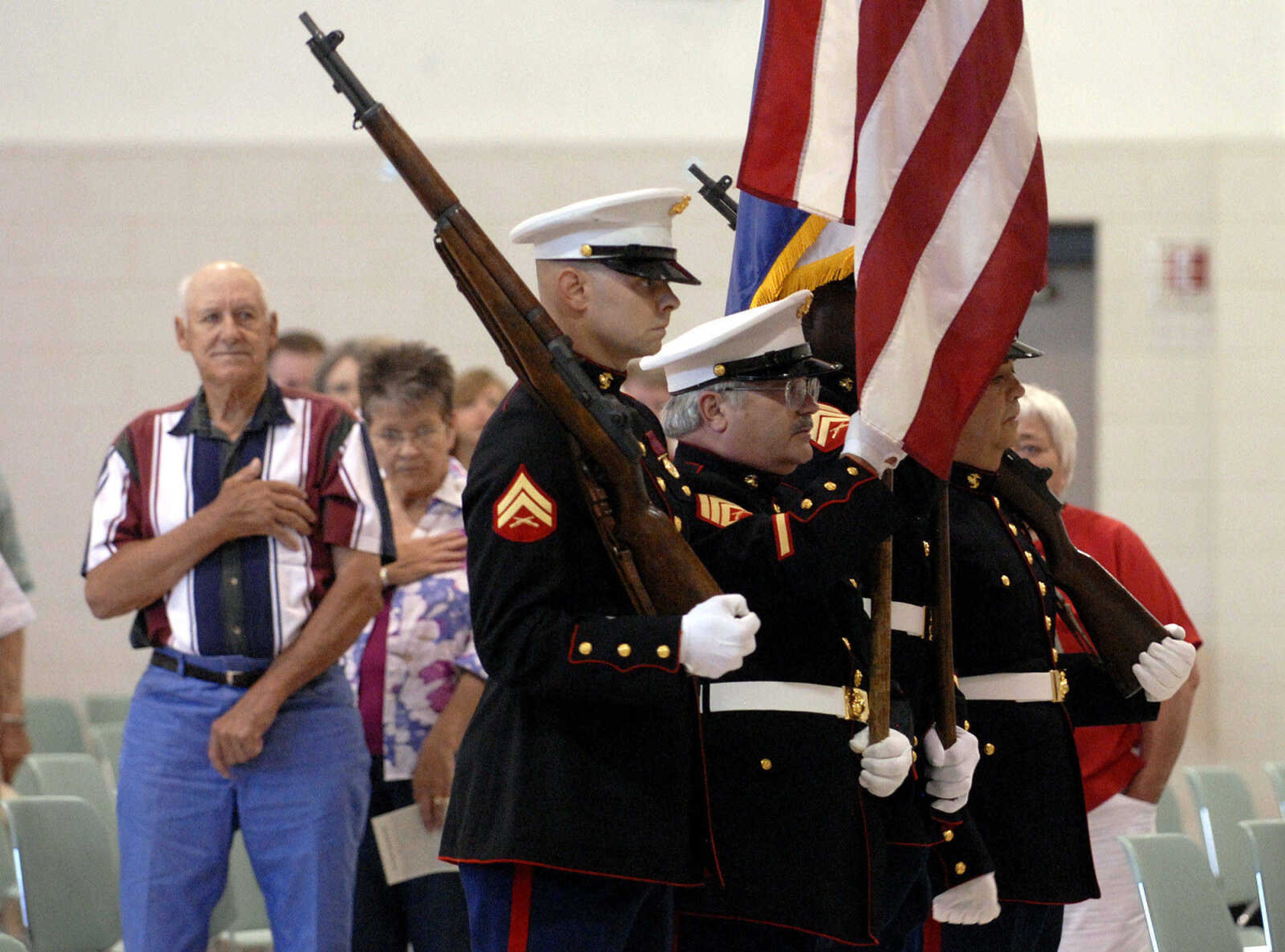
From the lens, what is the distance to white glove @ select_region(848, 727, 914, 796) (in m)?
2.33

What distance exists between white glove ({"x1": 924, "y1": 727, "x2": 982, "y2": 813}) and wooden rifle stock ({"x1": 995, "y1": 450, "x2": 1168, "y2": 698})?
41 cm

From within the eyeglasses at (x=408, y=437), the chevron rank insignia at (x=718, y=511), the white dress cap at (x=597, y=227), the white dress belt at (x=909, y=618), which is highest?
the white dress cap at (x=597, y=227)

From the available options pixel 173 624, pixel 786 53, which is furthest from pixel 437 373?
pixel 786 53

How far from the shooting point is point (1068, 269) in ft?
22.9

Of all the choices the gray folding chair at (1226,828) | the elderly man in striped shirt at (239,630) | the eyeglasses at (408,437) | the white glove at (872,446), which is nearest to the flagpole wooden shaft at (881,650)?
the white glove at (872,446)

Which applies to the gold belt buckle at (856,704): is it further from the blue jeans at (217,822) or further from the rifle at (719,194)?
the blue jeans at (217,822)

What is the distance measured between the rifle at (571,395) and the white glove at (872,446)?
30cm

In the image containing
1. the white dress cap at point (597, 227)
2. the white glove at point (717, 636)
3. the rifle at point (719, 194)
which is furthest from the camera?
the rifle at point (719, 194)

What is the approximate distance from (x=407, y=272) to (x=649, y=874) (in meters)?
5.00

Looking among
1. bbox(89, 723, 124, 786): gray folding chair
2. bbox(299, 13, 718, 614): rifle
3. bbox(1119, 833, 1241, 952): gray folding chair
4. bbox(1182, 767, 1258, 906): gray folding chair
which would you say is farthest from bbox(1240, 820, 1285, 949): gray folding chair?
bbox(89, 723, 124, 786): gray folding chair

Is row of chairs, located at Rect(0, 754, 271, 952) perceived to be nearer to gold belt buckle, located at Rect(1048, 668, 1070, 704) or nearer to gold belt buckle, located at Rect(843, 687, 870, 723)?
gold belt buckle, located at Rect(843, 687, 870, 723)

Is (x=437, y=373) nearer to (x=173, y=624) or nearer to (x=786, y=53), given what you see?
(x=173, y=624)

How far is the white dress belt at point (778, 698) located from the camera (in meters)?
2.35

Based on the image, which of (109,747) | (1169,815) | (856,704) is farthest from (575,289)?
(109,747)
